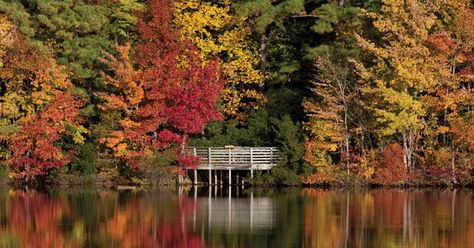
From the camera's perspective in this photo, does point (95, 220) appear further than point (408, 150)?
No

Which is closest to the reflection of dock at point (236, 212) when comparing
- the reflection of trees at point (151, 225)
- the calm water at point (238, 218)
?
the calm water at point (238, 218)

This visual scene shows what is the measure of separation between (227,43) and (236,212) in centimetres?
1714

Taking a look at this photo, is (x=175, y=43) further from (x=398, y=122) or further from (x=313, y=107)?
(x=398, y=122)

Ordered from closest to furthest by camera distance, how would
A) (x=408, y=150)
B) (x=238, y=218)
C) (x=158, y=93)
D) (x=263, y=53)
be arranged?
(x=238, y=218)
(x=408, y=150)
(x=158, y=93)
(x=263, y=53)

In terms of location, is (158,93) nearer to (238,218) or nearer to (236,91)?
(236,91)

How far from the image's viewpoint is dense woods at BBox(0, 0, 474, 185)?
1970 inches

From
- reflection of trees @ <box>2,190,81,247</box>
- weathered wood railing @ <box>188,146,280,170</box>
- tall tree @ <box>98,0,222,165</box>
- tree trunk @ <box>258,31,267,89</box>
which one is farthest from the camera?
tree trunk @ <box>258,31,267,89</box>

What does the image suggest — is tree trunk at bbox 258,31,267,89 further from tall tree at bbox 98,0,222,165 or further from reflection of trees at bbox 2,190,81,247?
reflection of trees at bbox 2,190,81,247

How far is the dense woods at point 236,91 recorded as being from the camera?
50031 millimetres

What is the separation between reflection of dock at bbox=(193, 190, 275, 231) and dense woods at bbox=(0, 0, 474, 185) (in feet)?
20.4

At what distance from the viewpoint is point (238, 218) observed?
1518 inches

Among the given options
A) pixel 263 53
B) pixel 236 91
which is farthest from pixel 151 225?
pixel 263 53

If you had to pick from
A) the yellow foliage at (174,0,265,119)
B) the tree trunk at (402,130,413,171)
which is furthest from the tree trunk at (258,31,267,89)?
the tree trunk at (402,130,413,171)

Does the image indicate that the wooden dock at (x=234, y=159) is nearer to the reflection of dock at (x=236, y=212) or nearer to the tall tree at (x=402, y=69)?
the tall tree at (x=402, y=69)
